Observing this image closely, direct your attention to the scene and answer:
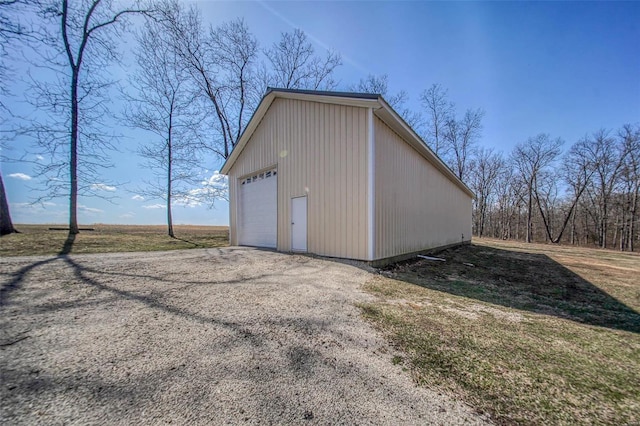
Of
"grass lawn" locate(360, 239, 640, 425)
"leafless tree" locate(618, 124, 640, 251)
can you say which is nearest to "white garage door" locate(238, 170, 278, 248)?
"grass lawn" locate(360, 239, 640, 425)

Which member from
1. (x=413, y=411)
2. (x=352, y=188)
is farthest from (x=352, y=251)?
(x=413, y=411)

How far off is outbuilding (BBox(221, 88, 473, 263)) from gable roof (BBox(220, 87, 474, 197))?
3 cm

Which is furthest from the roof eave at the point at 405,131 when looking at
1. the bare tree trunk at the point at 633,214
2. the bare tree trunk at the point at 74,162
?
the bare tree trunk at the point at 633,214

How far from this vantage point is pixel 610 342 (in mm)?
2582

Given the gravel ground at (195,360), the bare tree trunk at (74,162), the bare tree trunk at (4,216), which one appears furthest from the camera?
the bare tree trunk at (74,162)

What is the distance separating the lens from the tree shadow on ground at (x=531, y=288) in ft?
11.9

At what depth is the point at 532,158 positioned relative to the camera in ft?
78.8

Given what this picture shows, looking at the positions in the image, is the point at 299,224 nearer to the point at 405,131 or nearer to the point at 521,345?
the point at 405,131

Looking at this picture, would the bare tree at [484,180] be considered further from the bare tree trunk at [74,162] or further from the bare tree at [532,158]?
the bare tree trunk at [74,162]

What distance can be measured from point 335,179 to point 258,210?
4.34 metres

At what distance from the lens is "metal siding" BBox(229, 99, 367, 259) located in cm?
600

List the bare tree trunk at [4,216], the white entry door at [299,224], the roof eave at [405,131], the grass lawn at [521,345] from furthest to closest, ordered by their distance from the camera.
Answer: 1. the bare tree trunk at [4,216]
2. the white entry door at [299,224]
3. the roof eave at [405,131]
4. the grass lawn at [521,345]

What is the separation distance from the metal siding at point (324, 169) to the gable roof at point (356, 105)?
200 millimetres

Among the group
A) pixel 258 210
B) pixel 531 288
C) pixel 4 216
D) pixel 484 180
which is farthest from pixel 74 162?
pixel 484 180
